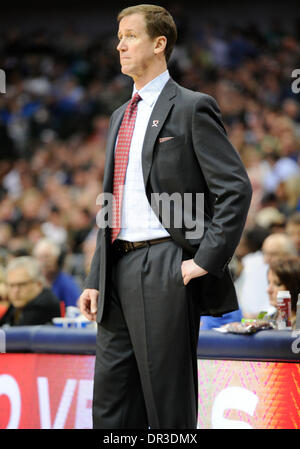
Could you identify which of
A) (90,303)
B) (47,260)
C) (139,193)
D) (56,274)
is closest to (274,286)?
(90,303)

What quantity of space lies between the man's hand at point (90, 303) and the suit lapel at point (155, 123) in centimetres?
46

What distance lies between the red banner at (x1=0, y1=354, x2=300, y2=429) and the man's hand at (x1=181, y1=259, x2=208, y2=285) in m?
0.79

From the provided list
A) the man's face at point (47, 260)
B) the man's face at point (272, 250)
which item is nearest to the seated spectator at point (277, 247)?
the man's face at point (272, 250)

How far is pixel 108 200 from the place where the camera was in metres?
2.44

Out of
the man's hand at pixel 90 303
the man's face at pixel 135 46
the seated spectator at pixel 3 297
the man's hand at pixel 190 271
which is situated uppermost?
the man's face at pixel 135 46

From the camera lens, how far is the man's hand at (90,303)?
8.10ft

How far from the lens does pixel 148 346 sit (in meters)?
2.21

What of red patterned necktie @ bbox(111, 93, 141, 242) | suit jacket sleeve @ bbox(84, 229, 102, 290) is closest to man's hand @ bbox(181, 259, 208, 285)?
red patterned necktie @ bbox(111, 93, 141, 242)

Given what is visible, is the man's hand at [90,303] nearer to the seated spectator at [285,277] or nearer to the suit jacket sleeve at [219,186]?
the suit jacket sleeve at [219,186]

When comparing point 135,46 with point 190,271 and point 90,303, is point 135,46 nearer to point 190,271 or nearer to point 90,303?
point 190,271

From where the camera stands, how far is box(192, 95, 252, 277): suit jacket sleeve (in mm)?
2139

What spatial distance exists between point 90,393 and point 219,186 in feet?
4.33
